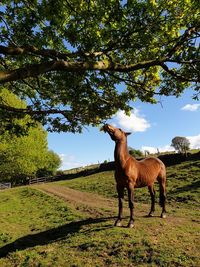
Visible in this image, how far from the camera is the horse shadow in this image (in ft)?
43.8

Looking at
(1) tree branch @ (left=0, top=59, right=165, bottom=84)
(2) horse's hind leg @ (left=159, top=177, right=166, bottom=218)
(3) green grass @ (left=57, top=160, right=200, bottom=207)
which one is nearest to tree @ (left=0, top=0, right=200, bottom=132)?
(1) tree branch @ (left=0, top=59, right=165, bottom=84)

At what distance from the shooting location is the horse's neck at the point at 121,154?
13.2 m

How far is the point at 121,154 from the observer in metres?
13.2

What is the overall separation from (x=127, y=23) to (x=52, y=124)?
576 cm

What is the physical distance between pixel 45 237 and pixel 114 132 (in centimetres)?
564

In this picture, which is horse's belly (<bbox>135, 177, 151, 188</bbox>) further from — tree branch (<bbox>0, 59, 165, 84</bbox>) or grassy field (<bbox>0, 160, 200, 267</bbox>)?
tree branch (<bbox>0, 59, 165, 84</bbox>)

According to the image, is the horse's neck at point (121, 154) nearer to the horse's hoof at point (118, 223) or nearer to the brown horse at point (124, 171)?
the brown horse at point (124, 171)

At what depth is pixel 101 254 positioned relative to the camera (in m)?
10.9

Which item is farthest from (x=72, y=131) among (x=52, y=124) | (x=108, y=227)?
(x=108, y=227)

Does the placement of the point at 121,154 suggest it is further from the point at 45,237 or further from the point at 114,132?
the point at 45,237

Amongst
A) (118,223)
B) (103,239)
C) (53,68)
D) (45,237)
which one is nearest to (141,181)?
(118,223)

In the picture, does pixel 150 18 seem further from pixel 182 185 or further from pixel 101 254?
pixel 182 185

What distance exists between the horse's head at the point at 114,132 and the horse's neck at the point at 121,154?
8.3 inches

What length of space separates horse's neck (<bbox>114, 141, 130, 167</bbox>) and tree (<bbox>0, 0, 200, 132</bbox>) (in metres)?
1.93
